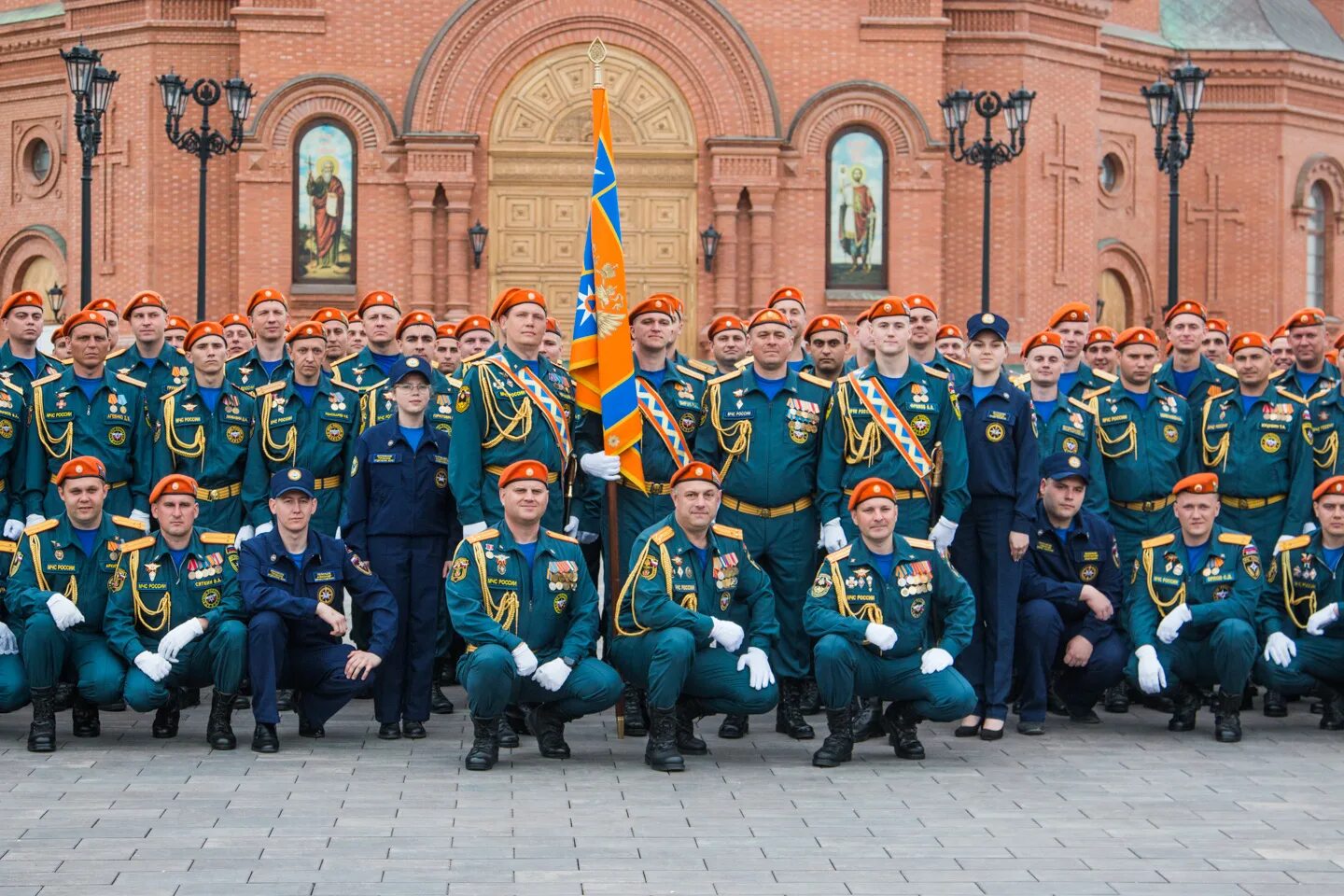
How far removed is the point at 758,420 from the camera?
1095 centimetres

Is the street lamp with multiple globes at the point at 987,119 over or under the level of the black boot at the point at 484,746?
over

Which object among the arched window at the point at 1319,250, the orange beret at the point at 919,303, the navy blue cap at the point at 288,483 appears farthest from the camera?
the arched window at the point at 1319,250

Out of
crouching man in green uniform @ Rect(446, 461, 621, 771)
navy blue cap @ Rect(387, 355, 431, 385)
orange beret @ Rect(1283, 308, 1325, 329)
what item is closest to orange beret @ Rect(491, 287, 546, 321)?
navy blue cap @ Rect(387, 355, 431, 385)

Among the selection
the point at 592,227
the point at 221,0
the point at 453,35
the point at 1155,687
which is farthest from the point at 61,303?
the point at 1155,687

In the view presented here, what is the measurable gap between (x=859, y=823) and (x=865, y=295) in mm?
22168

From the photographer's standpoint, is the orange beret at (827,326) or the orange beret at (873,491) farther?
the orange beret at (827,326)

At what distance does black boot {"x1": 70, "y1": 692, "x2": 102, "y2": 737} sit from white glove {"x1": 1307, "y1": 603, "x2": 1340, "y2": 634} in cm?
668

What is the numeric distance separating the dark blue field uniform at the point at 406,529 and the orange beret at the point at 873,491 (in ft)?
7.75

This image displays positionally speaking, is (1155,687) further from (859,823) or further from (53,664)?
(53,664)

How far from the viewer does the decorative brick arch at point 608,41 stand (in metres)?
29.4

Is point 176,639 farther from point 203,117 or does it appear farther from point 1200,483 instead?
point 203,117

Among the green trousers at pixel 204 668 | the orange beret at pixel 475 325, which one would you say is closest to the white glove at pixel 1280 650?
the orange beret at pixel 475 325

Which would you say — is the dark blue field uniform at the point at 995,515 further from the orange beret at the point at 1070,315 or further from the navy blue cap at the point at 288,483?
the navy blue cap at the point at 288,483

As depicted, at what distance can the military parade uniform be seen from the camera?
1187 centimetres
